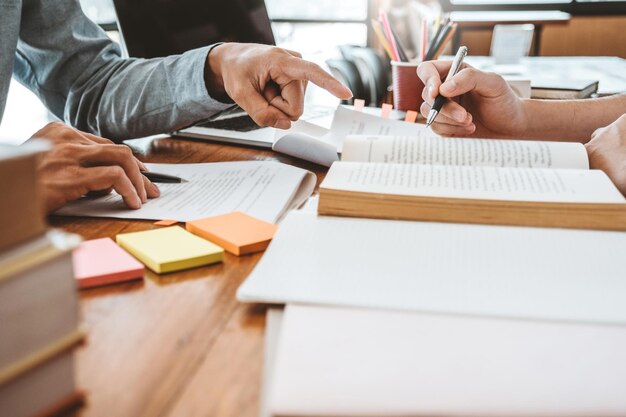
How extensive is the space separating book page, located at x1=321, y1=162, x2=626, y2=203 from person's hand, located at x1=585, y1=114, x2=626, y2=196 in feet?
0.22

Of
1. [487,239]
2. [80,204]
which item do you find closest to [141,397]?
[487,239]

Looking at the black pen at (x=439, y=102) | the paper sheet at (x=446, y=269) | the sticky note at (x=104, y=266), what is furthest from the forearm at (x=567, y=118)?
the sticky note at (x=104, y=266)

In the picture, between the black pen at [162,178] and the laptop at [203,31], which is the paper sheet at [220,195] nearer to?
the black pen at [162,178]

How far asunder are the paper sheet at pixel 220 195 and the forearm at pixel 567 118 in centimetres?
48

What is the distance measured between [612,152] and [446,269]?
1.39ft

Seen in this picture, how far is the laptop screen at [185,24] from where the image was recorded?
1.28m

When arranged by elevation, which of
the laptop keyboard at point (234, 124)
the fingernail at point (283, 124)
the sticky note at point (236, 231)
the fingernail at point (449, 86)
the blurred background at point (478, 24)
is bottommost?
the blurred background at point (478, 24)

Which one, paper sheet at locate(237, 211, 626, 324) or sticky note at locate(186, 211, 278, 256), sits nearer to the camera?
paper sheet at locate(237, 211, 626, 324)

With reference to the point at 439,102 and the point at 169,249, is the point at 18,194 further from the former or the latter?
the point at 439,102

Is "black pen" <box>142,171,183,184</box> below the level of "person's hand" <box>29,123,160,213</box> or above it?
below

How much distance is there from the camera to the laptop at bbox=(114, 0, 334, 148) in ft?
4.04

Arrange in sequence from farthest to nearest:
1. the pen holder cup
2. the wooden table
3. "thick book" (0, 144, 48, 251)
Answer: the pen holder cup
the wooden table
"thick book" (0, 144, 48, 251)

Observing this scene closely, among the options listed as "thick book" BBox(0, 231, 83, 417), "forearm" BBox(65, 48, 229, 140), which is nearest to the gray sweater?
"forearm" BBox(65, 48, 229, 140)

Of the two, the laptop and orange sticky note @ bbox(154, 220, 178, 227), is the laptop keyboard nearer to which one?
the laptop
